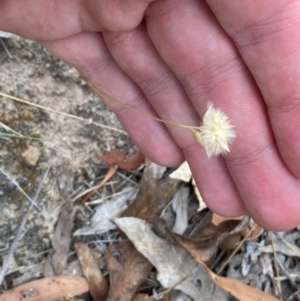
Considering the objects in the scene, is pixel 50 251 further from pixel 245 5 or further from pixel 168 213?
pixel 245 5

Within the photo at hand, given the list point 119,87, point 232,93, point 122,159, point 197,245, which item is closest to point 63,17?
point 119,87

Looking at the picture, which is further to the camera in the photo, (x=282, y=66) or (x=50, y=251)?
(x=50, y=251)

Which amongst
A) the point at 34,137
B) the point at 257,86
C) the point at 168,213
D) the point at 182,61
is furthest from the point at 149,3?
the point at 168,213

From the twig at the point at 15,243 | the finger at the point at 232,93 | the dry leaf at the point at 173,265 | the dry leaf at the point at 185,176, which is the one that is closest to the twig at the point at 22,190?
the twig at the point at 15,243

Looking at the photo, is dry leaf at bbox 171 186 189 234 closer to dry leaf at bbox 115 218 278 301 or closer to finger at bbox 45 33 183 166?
dry leaf at bbox 115 218 278 301

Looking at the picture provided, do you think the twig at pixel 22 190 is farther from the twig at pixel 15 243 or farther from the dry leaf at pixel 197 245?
the dry leaf at pixel 197 245

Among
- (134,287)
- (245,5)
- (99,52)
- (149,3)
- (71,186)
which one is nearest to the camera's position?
(245,5)

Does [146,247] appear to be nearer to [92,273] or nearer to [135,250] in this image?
[135,250]
